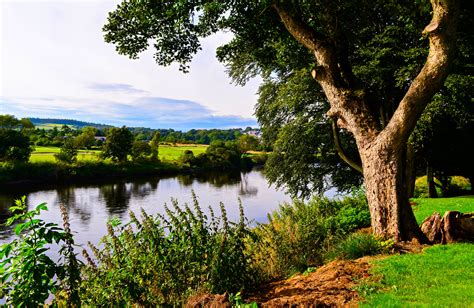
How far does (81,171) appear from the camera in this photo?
201 feet

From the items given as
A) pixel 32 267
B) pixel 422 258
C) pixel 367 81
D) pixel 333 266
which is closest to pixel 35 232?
pixel 32 267

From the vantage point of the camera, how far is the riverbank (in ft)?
175

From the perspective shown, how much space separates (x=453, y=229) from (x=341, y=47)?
18.2 feet

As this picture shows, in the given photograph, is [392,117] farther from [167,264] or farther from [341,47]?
[167,264]

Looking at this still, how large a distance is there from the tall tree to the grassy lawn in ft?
3.30

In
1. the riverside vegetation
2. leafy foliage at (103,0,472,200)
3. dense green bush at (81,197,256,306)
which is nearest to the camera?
the riverside vegetation

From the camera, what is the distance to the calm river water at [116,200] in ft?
95.7

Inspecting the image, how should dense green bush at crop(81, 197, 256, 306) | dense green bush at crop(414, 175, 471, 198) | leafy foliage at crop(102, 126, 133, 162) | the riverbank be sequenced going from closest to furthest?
dense green bush at crop(81, 197, 256, 306) → dense green bush at crop(414, 175, 471, 198) → the riverbank → leafy foliage at crop(102, 126, 133, 162)

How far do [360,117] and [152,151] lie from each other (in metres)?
72.1

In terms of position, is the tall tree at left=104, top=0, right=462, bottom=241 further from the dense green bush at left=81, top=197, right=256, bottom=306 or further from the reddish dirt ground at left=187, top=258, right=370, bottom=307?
the dense green bush at left=81, top=197, right=256, bottom=306

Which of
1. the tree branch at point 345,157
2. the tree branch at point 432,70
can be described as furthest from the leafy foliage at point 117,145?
the tree branch at point 432,70

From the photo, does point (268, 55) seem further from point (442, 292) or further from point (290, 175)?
point (290, 175)

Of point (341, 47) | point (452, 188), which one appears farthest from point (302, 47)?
point (452, 188)

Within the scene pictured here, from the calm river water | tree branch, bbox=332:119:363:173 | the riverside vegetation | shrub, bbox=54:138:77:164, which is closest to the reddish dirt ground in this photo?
the riverside vegetation
